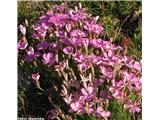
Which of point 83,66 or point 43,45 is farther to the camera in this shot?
point 43,45

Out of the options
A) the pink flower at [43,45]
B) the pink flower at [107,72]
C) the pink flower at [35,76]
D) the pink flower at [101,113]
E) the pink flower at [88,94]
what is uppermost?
the pink flower at [43,45]

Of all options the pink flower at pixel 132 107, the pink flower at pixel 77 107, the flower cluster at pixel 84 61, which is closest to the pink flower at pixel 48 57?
the flower cluster at pixel 84 61

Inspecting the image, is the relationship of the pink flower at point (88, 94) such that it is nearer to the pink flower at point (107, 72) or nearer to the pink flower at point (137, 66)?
the pink flower at point (107, 72)

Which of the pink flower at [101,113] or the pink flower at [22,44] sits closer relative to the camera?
the pink flower at [101,113]

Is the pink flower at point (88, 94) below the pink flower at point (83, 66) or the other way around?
below

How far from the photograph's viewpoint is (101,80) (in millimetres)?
2502

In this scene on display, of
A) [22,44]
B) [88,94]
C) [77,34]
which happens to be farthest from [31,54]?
[88,94]

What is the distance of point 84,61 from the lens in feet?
8.33

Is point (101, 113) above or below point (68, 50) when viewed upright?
below

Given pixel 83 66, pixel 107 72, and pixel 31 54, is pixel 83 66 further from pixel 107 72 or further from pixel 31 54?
pixel 31 54

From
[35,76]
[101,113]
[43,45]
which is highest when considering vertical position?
[43,45]

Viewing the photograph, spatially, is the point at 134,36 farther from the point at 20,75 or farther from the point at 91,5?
the point at 20,75

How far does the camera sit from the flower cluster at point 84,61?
2.49 meters
